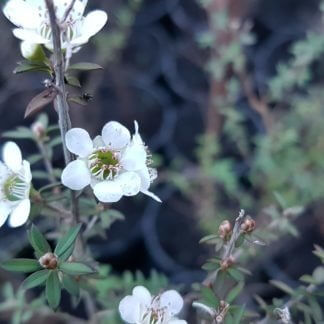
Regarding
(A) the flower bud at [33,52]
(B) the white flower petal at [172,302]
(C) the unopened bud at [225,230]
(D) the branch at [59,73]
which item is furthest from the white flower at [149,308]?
(A) the flower bud at [33,52]

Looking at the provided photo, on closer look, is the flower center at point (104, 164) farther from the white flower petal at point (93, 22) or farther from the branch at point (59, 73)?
the white flower petal at point (93, 22)

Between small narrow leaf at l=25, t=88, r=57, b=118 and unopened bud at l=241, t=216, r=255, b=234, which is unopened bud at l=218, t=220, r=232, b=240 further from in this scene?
small narrow leaf at l=25, t=88, r=57, b=118

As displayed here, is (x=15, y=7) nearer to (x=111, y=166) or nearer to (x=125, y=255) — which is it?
(x=111, y=166)

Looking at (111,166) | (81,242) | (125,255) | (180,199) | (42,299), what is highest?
(111,166)

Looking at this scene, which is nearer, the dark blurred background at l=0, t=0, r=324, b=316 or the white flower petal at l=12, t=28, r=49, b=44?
the white flower petal at l=12, t=28, r=49, b=44

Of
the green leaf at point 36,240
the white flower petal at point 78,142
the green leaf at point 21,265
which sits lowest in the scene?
the green leaf at point 21,265

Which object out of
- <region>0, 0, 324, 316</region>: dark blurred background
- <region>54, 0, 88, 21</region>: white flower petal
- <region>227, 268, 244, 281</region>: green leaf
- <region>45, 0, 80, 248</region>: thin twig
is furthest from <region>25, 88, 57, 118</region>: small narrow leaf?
<region>0, 0, 324, 316</region>: dark blurred background

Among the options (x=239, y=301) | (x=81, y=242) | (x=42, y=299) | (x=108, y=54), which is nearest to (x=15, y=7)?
(x=81, y=242)

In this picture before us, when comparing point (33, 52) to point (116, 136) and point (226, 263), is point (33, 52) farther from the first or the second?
point (226, 263)
